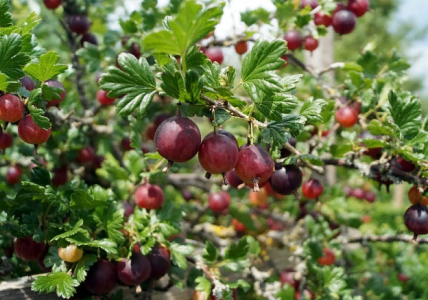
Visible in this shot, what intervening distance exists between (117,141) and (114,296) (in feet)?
3.85

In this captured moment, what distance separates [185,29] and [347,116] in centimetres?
108


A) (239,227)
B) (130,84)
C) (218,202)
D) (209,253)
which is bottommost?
(239,227)

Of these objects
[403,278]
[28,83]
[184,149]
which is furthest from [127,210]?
[403,278]

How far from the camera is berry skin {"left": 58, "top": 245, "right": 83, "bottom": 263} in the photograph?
1.10 m

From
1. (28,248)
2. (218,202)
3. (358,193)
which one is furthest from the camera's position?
(358,193)

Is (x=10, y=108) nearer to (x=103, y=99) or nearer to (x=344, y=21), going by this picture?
(x=103, y=99)

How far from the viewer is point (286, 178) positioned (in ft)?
4.11

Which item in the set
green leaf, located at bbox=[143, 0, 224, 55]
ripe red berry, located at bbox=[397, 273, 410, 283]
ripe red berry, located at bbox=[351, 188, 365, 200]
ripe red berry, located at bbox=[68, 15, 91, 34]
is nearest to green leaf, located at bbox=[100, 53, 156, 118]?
green leaf, located at bbox=[143, 0, 224, 55]

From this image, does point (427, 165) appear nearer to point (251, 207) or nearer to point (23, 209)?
point (23, 209)

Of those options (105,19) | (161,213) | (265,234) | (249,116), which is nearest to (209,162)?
(249,116)

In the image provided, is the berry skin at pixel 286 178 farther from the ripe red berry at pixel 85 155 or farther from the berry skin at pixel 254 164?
the ripe red berry at pixel 85 155

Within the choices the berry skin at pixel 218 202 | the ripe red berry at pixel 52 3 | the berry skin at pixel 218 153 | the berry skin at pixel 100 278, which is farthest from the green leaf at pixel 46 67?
the berry skin at pixel 218 202

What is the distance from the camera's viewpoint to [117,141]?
2.28m

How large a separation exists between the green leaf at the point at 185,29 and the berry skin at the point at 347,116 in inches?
39.9
